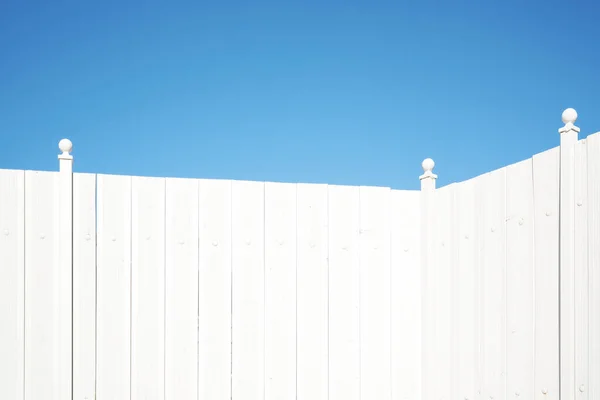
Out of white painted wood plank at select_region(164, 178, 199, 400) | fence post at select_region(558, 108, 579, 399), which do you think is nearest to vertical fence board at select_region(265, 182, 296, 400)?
white painted wood plank at select_region(164, 178, 199, 400)

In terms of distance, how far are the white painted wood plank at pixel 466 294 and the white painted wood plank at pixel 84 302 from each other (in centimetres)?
173

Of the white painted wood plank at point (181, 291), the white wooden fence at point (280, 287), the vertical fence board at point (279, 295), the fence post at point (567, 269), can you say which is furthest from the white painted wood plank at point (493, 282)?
the white painted wood plank at point (181, 291)

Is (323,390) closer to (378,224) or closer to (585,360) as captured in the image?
(378,224)

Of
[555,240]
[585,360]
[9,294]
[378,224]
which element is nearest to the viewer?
[585,360]

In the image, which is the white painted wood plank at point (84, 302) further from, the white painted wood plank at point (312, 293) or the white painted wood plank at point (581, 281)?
the white painted wood plank at point (581, 281)

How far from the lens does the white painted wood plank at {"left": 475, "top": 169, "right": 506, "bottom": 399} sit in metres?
2.31

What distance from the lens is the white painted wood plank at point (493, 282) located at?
7.57 ft

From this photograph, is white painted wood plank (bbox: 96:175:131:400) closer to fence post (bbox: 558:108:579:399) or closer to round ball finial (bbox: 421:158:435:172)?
round ball finial (bbox: 421:158:435:172)

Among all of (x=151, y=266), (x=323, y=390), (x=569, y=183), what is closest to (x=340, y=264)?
(x=323, y=390)

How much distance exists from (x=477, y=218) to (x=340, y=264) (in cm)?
70

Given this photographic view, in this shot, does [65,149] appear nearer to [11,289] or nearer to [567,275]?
[11,289]

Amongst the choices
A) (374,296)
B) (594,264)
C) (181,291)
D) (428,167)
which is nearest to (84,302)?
(181,291)

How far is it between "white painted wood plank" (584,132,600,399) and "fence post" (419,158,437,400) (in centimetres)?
97

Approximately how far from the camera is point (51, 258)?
2.40 metres
